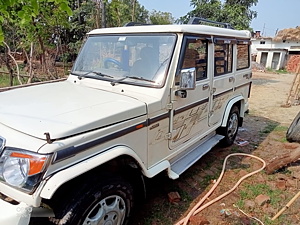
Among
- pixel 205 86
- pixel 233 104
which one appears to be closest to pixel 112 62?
pixel 205 86

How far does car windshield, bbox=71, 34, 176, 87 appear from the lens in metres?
2.76

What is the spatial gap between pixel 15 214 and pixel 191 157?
7.79 feet

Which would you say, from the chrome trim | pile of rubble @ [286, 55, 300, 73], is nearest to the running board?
the chrome trim

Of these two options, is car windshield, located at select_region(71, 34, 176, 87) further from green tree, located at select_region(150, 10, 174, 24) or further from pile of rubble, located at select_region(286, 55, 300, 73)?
pile of rubble, located at select_region(286, 55, 300, 73)

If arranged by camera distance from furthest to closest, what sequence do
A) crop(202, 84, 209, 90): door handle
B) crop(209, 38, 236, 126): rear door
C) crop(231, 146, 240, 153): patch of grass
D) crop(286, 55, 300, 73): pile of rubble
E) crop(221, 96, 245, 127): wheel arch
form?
crop(286, 55, 300, 73): pile of rubble, crop(231, 146, 240, 153): patch of grass, crop(221, 96, 245, 127): wheel arch, crop(209, 38, 236, 126): rear door, crop(202, 84, 209, 90): door handle

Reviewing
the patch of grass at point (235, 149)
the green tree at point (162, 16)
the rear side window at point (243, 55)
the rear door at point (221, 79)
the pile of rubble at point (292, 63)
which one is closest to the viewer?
the rear door at point (221, 79)

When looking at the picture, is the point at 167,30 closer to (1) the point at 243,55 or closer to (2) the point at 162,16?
(1) the point at 243,55

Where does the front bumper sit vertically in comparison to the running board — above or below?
above

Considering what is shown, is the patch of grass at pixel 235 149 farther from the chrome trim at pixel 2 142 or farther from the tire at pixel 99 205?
the chrome trim at pixel 2 142

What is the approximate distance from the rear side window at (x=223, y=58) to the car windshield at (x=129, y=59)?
1.17 metres

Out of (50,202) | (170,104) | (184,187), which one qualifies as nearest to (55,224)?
(50,202)

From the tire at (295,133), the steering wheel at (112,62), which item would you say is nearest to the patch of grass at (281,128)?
the tire at (295,133)

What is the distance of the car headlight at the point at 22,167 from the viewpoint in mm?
1659

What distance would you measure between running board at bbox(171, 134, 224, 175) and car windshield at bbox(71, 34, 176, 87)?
114 centimetres
